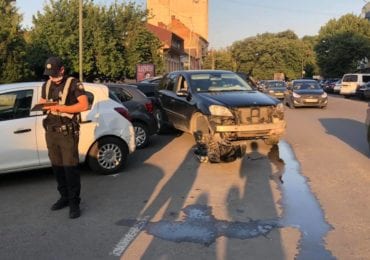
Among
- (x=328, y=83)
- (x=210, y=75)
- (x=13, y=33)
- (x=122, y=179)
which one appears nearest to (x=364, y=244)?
(x=122, y=179)

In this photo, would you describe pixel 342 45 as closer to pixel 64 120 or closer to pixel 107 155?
pixel 107 155

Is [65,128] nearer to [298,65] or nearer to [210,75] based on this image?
[210,75]

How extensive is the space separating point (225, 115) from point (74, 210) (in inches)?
180

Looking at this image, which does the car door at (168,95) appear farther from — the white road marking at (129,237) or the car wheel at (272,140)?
the white road marking at (129,237)

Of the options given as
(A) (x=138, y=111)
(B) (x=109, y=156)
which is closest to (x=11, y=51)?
(A) (x=138, y=111)

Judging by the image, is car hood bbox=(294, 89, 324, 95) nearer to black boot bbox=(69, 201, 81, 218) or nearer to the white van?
the white van

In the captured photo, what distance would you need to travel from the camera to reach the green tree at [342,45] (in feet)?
225

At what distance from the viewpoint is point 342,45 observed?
69.4 meters

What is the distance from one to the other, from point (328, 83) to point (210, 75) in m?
47.0

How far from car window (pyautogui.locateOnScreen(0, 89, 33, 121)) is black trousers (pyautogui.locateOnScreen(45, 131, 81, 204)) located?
1.95 metres

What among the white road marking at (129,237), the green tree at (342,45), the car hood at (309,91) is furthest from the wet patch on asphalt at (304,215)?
the green tree at (342,45)

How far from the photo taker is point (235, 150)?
32.6 ft

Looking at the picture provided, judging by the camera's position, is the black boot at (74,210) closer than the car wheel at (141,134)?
Yes

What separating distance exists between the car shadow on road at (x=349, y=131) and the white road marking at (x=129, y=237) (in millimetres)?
6133
